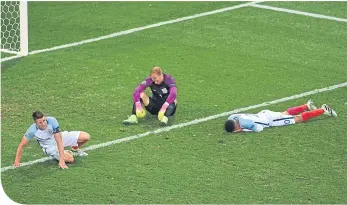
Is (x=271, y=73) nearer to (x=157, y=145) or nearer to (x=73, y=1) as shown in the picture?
(x=157, y=145)

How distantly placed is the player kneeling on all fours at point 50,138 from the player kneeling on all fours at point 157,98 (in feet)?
4.96

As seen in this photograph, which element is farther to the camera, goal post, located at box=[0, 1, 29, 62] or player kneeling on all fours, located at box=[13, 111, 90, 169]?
goal post, located at box=[0, 1, 29, 62]

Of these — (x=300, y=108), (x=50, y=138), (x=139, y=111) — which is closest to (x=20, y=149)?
(x=50, y=138)

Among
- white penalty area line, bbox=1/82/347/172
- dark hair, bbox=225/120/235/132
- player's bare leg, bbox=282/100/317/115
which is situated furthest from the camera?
player's bare leg, bbox=282/100/317/115

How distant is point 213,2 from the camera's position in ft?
75.4

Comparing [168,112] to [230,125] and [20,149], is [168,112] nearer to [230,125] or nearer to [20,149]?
[230,125]

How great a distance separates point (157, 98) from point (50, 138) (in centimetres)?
233

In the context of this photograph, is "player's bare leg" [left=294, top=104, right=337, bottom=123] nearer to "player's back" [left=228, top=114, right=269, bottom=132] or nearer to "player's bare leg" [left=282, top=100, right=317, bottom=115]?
"player's bare leg" [left=282, top=100, right=317, bottom=115]

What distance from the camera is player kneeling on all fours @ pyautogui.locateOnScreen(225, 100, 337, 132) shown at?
51.8 ft

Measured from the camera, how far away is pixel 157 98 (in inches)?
648

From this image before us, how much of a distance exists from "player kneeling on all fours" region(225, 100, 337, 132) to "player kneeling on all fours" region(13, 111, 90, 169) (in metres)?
2.33

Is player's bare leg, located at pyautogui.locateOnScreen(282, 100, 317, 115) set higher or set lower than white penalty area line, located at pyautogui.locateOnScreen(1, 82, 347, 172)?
higher

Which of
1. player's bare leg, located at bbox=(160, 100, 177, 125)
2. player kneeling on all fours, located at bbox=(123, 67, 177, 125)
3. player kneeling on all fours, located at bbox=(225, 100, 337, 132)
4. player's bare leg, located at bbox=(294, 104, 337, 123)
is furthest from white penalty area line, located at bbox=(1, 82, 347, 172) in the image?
player's bare leg, located at bbox=(294, 104, 337, 123)

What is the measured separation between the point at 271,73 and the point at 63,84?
11.5 feet
